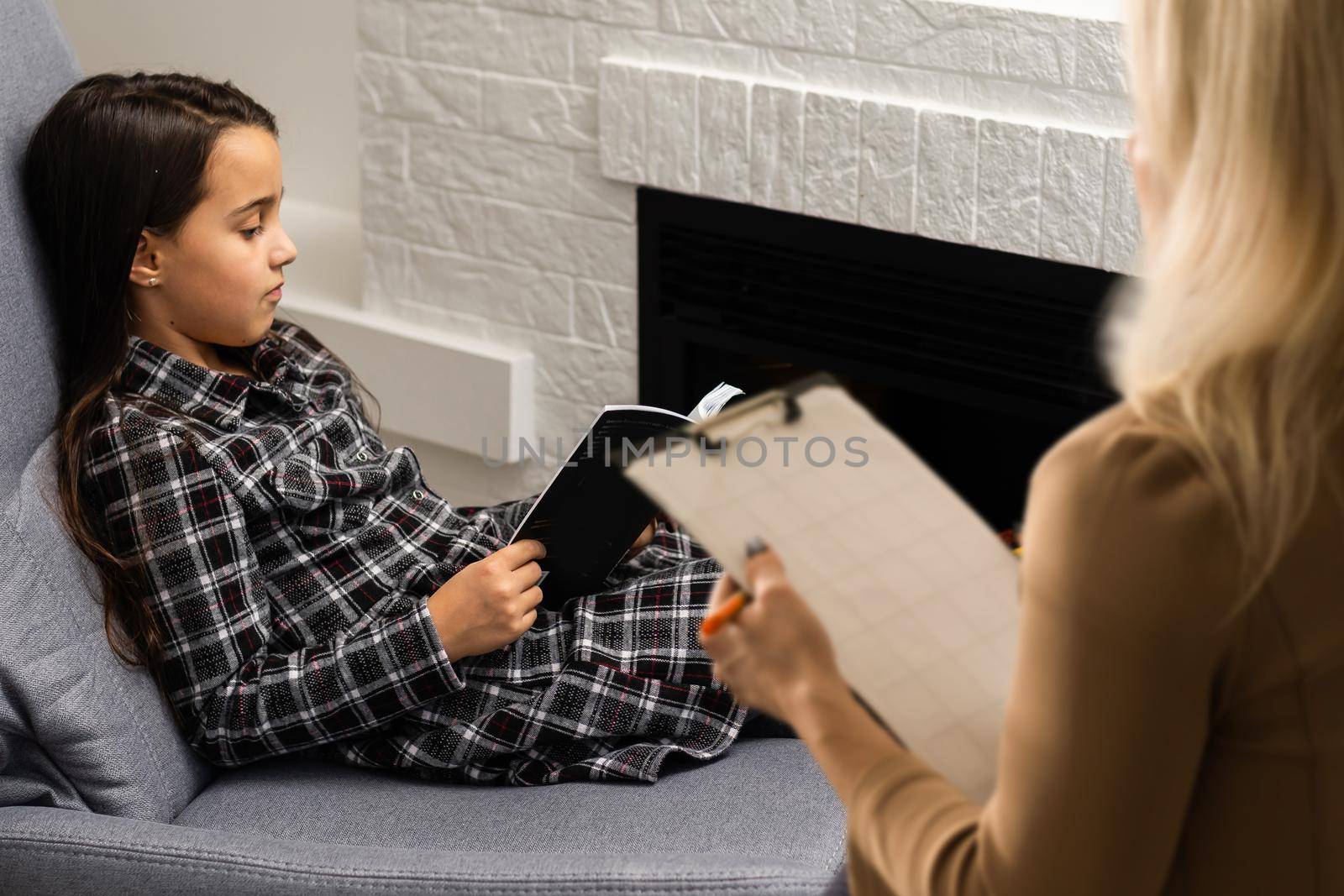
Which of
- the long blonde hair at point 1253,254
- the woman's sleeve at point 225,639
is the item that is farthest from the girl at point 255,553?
the long blonde hair at point 1253,254

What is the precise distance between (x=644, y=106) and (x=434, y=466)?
75 centimetres

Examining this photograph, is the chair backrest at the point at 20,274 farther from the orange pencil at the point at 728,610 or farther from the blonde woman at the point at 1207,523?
the blonde woman at the point at 1207,523

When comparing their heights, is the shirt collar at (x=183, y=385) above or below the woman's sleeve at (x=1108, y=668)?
below

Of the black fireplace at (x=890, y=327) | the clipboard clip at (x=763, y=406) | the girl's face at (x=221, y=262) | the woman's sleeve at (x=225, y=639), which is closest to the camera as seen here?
the clipboard clip at (x=763, y=406)

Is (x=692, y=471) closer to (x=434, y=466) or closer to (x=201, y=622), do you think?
(x=201, y=622)

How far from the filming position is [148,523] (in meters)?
1.22

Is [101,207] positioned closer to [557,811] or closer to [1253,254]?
[557,811]

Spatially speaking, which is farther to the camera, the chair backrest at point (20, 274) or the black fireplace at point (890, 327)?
the black fireplace at point (890, 327)

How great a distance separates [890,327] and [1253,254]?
137 centimetres

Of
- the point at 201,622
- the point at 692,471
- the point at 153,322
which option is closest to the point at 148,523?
the point at 201,622

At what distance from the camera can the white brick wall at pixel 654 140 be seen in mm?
1711

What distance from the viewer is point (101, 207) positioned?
4.19 feet

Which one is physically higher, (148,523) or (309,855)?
(148,523)

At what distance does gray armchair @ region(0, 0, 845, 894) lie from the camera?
3.51 ft
